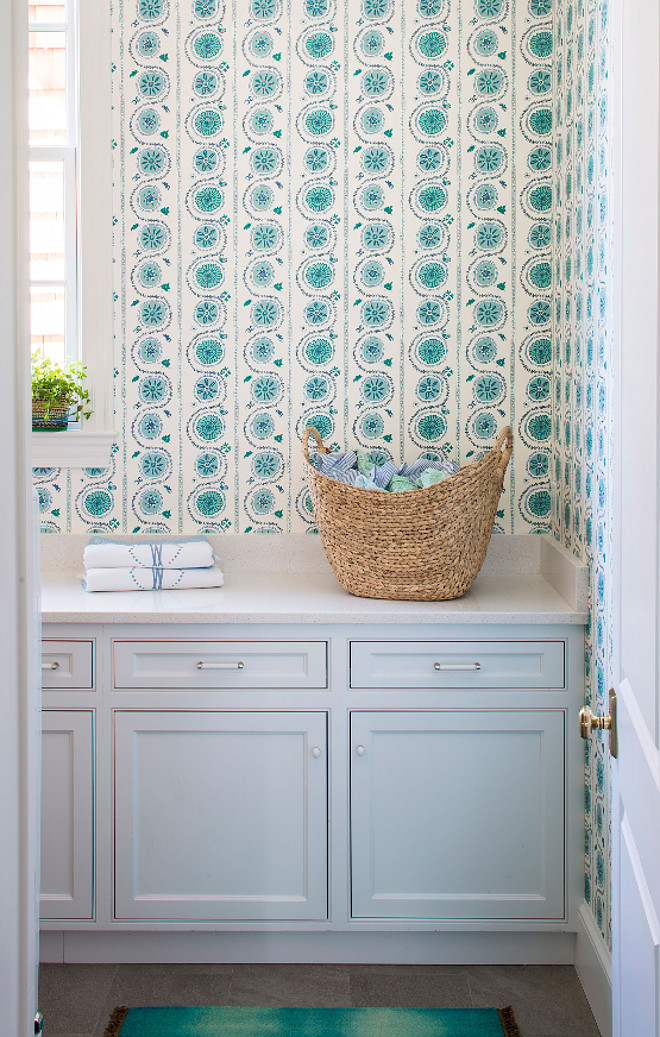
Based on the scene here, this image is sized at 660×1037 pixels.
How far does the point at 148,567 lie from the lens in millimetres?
2533

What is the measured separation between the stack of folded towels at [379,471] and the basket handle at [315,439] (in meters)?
0.04

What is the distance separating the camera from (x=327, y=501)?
2.38 meters

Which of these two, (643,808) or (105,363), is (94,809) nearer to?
(105,363)

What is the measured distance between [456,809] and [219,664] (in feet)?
2.17

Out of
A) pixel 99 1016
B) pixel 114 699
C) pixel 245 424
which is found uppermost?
pixel 245 424

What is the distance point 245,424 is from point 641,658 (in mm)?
1826

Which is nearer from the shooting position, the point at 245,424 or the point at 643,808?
the point at 643,808

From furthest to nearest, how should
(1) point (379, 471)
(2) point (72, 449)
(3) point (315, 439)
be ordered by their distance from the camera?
(2) point (72, 449) → (3) point (315, 439) → (1) point (379, 471)

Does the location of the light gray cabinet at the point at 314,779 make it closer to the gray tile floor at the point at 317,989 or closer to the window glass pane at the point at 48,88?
the gray tile floor at the point at 317,989

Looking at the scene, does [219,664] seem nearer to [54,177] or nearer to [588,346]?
[588,346]

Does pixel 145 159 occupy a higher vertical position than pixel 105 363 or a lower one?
higher

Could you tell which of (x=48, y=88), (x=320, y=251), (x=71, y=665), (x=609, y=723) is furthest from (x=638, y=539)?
(x=48, y=88)

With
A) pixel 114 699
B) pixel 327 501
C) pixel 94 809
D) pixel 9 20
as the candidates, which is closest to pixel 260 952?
pixel 94 809

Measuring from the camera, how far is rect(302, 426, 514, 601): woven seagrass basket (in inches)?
90.1
